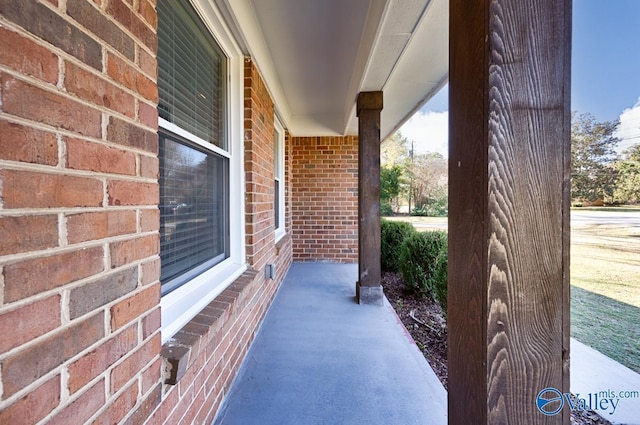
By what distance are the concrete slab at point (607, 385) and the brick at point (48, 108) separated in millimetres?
2194

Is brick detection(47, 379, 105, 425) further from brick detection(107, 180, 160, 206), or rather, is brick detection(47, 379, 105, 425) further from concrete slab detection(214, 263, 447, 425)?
concrete slab detection(214, 263, 447, 425)

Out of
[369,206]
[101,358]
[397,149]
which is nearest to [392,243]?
[369,206]

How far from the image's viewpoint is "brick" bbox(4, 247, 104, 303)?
20.4 inches

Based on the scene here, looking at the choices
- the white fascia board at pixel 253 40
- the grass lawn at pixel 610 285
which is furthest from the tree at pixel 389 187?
the grass lawn at pixel 610 285

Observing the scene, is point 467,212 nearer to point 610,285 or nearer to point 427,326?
point 610,285

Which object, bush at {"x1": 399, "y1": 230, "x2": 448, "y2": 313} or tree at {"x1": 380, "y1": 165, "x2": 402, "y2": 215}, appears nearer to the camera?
bush at {"x1": 399, "y1": 230, "x2": 448, "y2": 313}

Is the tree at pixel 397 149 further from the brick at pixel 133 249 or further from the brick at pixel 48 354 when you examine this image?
the brick at pixel 48 354

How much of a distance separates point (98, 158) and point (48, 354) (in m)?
0.47

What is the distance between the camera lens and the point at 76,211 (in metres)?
0.66

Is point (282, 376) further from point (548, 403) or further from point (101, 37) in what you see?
point (101, 37)

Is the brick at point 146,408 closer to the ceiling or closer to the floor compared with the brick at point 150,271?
closer to the floor

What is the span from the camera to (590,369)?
1648 mm

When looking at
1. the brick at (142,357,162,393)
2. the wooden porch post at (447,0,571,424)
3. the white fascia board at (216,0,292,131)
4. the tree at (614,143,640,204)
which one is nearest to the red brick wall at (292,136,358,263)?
the white fascia board at (216,0,292,131)

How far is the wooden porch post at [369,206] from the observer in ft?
10.6
